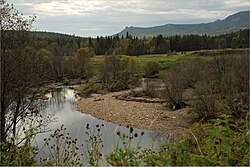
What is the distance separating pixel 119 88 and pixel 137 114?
1644 cm

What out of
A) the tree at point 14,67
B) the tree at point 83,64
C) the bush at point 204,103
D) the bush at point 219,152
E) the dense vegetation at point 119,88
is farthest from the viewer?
the tree at point 83,64

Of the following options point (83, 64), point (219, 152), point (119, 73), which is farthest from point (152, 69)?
point (219, 152)

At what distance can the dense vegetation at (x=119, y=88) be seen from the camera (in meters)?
2.96

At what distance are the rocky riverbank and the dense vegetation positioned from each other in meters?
1.18

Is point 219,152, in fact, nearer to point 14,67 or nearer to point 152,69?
point 14,67

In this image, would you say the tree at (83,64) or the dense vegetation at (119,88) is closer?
the dense vegetation at (119,88)

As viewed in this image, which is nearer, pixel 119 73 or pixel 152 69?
pixel 119 73

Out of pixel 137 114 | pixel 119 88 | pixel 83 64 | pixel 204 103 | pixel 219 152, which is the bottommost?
pixel 119 88

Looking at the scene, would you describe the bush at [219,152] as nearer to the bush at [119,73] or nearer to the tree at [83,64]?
the bush at [119,73]

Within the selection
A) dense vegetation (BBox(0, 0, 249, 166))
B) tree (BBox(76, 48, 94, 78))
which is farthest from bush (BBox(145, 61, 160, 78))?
tree (BBox(76, 48, 94, 78))

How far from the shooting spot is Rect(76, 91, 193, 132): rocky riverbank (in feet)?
64.0

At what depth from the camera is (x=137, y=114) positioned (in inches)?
907

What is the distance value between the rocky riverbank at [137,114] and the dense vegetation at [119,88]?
118 cm

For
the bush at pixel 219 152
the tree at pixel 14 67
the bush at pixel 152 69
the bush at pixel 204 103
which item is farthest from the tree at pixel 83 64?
the bush at pixel 219 152
